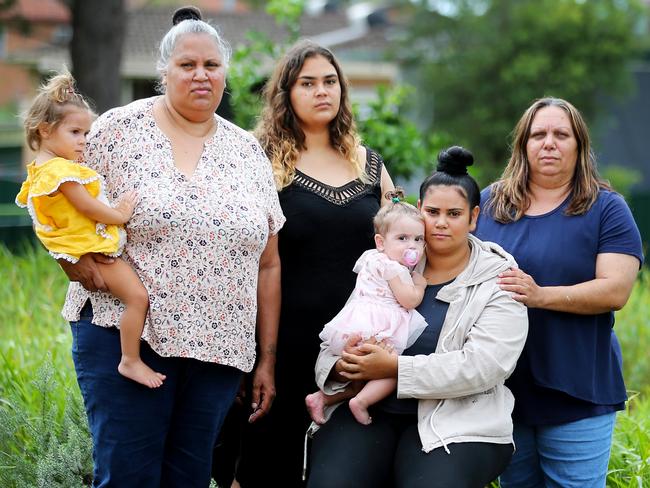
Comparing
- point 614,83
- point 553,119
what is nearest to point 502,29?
point 614,83

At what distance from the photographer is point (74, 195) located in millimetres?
3385

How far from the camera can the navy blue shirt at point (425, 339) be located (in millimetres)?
3799

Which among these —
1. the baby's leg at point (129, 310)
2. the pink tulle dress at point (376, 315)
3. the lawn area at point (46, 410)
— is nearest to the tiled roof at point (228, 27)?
the lawn area at point (46, 410)

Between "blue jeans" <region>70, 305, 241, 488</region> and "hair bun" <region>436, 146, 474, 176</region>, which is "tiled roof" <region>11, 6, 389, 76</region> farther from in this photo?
"blue jeans" <region>70, 305, 241, 488</region>

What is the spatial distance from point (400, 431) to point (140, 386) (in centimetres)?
107

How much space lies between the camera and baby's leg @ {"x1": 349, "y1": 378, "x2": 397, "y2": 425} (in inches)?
148

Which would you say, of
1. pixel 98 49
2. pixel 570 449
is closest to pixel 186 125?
pixel 570 449

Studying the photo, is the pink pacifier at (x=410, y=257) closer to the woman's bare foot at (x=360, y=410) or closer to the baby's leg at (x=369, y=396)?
the baby's leg at (x=369, y=396)

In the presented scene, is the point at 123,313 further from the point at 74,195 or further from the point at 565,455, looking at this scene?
the point at 565,455

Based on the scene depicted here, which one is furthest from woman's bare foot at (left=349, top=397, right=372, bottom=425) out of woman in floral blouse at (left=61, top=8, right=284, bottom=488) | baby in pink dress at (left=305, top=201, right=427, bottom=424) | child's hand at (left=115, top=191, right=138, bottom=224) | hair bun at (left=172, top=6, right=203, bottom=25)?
hair bun at (left=172, top=6, right=203, bottom=25)

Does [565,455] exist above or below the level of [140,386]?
below

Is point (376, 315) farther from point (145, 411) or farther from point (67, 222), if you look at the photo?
point (67, 222)

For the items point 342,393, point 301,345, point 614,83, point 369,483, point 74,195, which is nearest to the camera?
point 74,195

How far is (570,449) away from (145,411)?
70.8 inches
